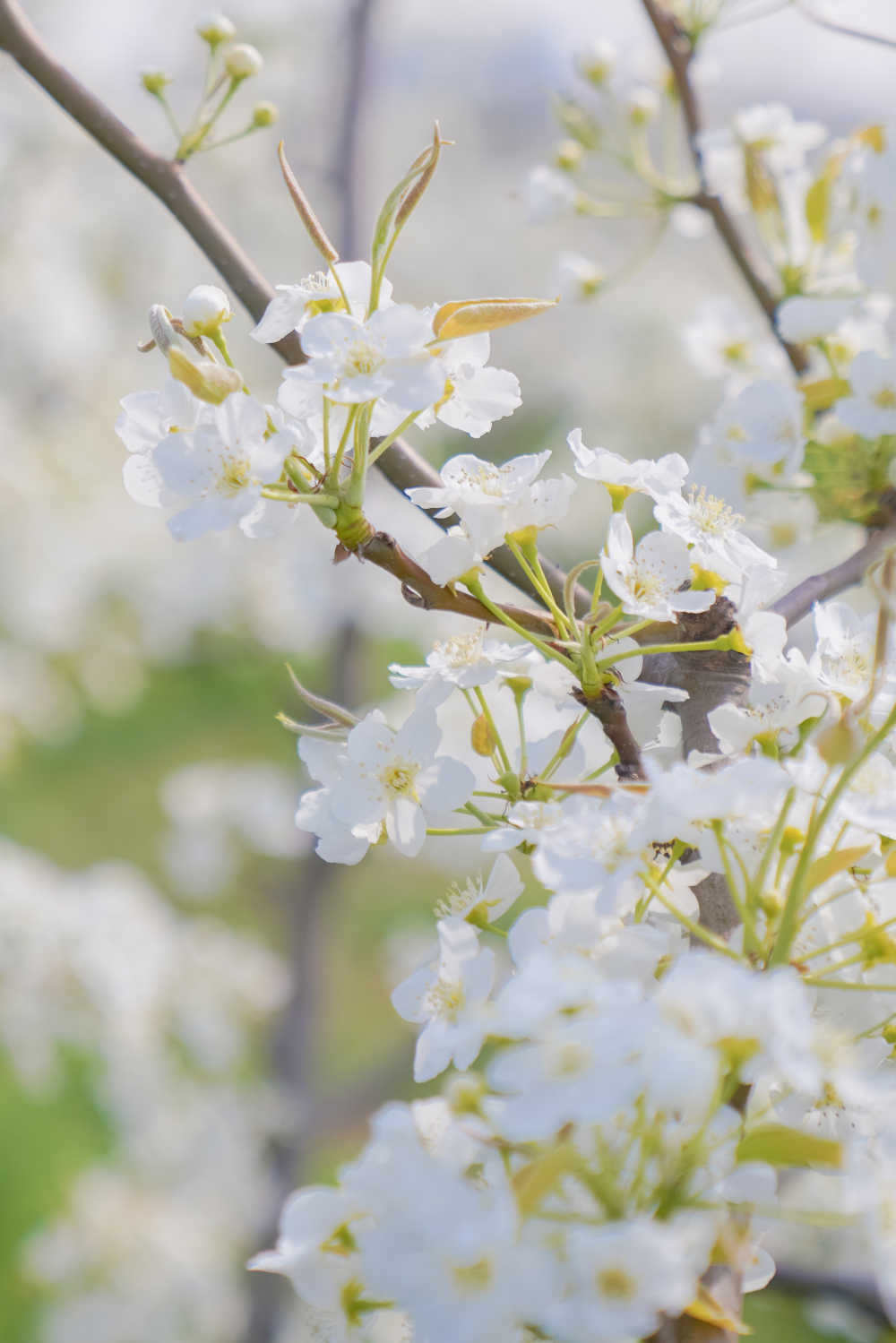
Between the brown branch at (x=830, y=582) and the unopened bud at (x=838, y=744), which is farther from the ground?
the brown branch at (x=830, y=582)

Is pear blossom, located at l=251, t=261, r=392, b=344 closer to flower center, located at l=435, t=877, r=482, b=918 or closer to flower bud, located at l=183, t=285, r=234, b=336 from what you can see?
flower bud, located at l=183, t=285, r=234, b=336

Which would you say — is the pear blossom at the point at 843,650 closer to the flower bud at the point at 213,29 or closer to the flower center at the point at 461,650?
the flower center at the point at 461,650

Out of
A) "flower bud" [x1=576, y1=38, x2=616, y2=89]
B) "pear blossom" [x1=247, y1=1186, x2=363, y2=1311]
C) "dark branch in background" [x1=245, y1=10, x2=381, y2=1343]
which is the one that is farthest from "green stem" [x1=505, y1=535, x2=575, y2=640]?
"dark branch in background" [x1=245, y1=10, x2=381, y2=1343]

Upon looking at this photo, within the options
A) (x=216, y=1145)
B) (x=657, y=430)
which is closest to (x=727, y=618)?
(x=216, y=1145)

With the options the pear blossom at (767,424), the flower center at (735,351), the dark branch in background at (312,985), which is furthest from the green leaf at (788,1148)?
the dark branch in background at (312,985)

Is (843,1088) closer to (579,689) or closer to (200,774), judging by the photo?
(579,689)

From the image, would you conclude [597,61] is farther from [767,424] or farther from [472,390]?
[472,390]

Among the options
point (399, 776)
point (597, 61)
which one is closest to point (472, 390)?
point (399, 776)
